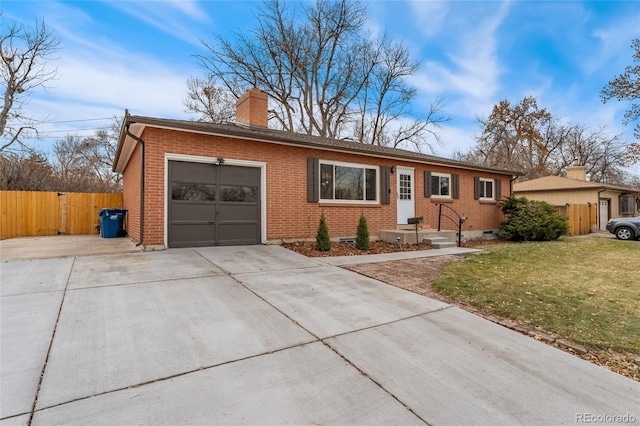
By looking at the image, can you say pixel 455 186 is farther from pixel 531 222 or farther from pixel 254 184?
pixel 254 184

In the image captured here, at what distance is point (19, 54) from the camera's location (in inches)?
590

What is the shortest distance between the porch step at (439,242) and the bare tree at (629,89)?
16.5 m

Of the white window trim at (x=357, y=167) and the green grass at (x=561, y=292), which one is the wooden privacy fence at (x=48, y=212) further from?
the green grass at (x=561, y=292)

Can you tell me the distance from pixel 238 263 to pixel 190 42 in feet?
53.4

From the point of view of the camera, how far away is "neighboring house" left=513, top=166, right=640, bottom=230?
1952 cm

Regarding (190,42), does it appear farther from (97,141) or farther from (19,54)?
(97,141)

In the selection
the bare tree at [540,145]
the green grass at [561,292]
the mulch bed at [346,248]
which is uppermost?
the bare tree at [540,145]

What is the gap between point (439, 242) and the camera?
32.7 feet

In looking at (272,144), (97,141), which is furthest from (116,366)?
(97,141)

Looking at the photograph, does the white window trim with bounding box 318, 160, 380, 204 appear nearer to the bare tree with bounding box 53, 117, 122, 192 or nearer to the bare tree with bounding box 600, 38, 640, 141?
the bare tree with bounding box 53, 117, 122, 192

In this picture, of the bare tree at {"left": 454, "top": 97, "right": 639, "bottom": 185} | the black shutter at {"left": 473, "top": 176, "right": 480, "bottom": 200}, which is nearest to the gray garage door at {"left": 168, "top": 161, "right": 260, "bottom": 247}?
the black shutter at {"left": 473, "top": 176, "right": 480, "bottom": 200}

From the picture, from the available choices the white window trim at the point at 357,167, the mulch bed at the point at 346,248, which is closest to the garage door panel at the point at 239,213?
the mulch bed at the point at 346,248

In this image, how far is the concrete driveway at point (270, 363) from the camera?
1.89 metres

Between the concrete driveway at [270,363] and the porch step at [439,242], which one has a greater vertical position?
the porch step at [439,242]
